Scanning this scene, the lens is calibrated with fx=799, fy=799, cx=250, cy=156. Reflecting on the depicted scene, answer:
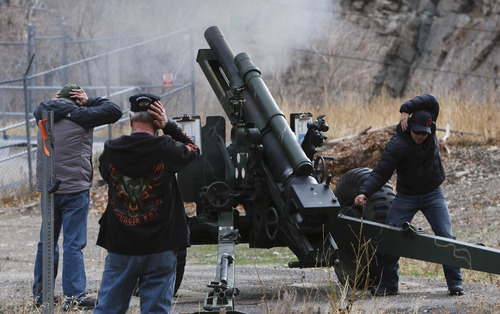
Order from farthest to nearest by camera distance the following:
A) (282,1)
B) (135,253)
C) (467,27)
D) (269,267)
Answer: (282,1)
(467,27)
(269,267)
(135,253)

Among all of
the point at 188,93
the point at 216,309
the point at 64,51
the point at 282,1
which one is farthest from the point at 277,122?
the point at 282,1

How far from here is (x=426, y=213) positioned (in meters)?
6.96

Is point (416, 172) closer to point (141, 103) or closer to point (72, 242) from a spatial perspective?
point (72, 242)

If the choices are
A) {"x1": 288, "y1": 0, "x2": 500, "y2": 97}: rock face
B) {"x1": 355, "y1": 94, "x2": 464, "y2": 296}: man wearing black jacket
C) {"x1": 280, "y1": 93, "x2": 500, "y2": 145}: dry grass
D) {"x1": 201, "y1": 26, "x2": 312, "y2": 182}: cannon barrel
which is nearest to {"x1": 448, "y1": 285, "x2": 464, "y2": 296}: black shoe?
{"x1": 355, "y1": 94, "x2": 464, "y2": 296}: man wearing black jacket

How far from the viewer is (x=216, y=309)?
500cm

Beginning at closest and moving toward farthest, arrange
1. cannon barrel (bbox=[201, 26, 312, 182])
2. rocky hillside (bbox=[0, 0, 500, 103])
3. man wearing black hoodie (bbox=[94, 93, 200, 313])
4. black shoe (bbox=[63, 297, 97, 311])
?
man wearing black hoodie (bbox=[94, 93, 200, 313])
black shoe (bbox=[63, 297, 97, 311])
cannon barrel (bbox=[201, 26, 312, 182])
rocky hillside (bbox=[0, 0, 500, 103])

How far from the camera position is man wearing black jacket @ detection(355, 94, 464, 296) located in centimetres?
671

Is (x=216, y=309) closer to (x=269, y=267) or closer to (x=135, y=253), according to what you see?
(x=135, y=253)

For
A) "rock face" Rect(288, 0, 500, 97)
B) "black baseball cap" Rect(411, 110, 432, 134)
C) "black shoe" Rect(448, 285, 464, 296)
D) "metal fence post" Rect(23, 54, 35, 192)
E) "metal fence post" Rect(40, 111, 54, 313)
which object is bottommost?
"black shoe" Rect(448, 285, 464, 296)

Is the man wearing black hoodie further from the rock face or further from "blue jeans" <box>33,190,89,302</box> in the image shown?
the rock face

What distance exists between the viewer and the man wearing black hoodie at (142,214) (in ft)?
14.8

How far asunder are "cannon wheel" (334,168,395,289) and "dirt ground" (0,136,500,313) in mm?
211

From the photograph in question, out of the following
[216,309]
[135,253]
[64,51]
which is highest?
[64,51]

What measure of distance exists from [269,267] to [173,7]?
67.8 ft
